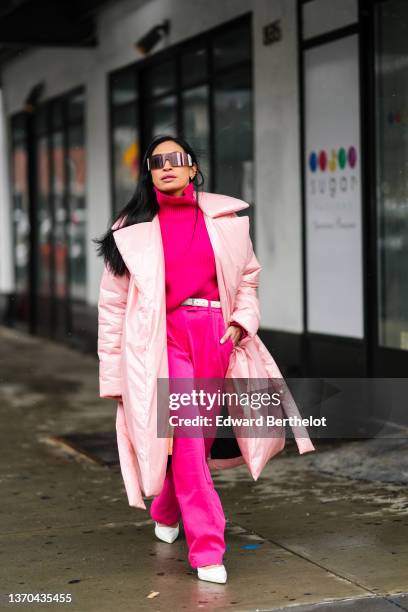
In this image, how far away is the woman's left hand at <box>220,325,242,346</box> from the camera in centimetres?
482

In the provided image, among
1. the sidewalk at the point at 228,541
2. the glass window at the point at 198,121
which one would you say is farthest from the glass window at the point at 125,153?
the sidewalk at the point at 228,541

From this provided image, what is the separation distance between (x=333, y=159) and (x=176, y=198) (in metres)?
3.77

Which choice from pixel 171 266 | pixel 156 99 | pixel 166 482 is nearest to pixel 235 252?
pixel 171 266

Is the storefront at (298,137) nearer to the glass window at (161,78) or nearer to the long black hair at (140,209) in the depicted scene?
the glass window at (161,78)

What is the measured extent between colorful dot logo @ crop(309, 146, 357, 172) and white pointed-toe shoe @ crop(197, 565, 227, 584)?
13.8 feet


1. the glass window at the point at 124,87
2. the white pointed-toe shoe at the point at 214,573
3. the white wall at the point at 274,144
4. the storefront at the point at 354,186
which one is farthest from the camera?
the glass window at the point at 124,87

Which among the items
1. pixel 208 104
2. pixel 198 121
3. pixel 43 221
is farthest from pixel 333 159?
pixel 43 221

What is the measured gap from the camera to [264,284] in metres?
9.34

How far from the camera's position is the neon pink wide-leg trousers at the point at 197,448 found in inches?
185

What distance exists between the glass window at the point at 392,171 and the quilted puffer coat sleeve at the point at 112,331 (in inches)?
134

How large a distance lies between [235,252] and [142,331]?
0.55m

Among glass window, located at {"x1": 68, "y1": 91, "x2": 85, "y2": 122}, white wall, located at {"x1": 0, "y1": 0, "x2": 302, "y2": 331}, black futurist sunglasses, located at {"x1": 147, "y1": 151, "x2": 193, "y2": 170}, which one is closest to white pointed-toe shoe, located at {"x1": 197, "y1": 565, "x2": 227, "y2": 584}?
black futurist sunglasses, located at {"x1": 147, "y1": 151, "x2": 193, "y2": 170}

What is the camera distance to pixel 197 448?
15.6 ft

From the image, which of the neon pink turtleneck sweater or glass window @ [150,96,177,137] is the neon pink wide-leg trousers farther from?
glass window @ [150,96,177,137]
